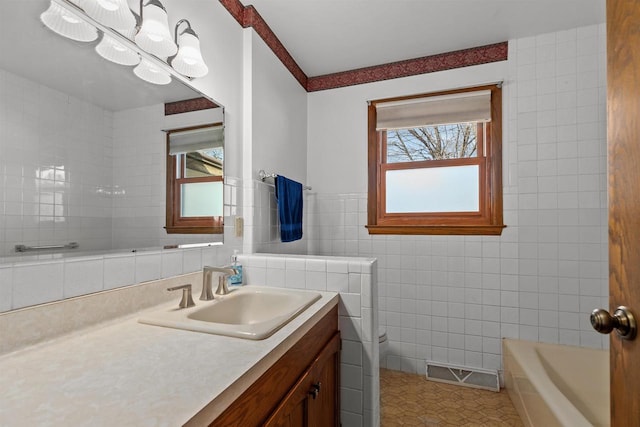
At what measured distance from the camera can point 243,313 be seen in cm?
134

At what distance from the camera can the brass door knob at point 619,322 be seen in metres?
0.60

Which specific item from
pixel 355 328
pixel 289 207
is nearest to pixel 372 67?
pixel 289 207

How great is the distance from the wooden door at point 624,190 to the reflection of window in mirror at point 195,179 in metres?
1.42

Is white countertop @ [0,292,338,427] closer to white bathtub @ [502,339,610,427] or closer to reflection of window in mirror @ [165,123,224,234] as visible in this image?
reflection of window in mirror @ [165,123,224,234]

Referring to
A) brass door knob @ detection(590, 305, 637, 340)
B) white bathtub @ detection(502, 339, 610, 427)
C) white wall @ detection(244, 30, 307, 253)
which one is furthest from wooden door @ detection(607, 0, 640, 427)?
white wall @ detection(244, 30, 307, 253)

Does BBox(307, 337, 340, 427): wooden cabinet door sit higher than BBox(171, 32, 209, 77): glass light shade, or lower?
lower

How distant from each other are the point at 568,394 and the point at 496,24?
7.64 feet

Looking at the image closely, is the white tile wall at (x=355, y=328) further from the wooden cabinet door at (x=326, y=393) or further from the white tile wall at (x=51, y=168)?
the white tile wall at (x=51, y=168)

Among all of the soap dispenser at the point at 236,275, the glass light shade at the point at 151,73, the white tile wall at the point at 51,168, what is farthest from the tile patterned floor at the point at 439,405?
the glass light shade at the point at 151,73

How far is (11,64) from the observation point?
0.76 m

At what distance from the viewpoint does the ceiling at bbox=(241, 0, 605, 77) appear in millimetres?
1798

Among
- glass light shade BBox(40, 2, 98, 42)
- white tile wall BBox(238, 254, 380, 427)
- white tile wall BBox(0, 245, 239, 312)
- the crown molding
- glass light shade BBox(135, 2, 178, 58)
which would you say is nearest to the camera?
white tile wall BBox(0, 245, 239, 312)

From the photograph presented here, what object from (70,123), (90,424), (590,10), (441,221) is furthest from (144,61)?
(590,10)

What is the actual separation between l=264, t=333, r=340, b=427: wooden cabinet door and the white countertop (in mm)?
142
